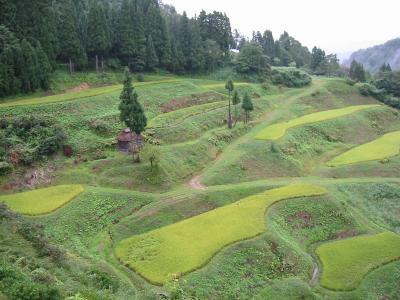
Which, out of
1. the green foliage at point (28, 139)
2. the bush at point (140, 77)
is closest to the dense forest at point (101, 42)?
the bush at point (140, 77)

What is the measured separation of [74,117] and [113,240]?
20207 mm

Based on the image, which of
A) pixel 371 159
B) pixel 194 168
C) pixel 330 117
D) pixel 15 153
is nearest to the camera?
pixel 15 153

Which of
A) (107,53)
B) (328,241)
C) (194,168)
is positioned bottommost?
(328,241)

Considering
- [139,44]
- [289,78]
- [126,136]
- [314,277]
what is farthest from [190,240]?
[289,78]

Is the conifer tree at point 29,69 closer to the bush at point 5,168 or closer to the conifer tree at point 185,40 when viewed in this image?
the bush at point 5,168

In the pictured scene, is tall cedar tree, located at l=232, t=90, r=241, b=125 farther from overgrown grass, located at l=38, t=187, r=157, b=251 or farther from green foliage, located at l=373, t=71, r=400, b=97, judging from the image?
green foliage, located at l=373, t=71, r=400, b=97

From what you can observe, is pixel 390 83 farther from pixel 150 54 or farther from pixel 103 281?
pixel 103 281

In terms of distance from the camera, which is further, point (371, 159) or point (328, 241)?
point (371, 159)

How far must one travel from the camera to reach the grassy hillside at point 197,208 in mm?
25172

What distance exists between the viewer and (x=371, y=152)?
171ft

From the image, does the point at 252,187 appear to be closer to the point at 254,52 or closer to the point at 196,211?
the point at 196,211

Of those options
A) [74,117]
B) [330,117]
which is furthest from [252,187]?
[330,117]

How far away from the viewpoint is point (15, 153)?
3747 centimetres

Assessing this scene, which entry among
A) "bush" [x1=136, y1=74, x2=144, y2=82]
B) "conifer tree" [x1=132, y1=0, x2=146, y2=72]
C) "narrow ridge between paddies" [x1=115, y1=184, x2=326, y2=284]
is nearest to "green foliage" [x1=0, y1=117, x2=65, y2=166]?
"narrow ridge between paddies" [x1=115, y1=184, x2=326, y2=284]
